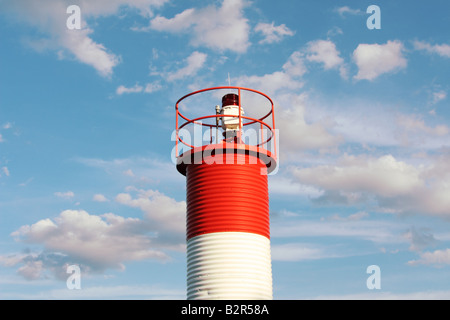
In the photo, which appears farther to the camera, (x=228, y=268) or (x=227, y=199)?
(x=227, y=199)

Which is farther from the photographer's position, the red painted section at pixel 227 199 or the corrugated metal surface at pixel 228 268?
the red painted section at pixel 227 199

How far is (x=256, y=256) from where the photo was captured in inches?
866

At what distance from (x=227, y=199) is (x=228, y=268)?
2.74m

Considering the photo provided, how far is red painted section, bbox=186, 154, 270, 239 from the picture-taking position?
2208 centimetres

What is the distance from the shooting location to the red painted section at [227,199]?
22.1m

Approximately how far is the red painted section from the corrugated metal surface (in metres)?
0.41

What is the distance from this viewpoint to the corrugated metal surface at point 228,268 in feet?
69.8

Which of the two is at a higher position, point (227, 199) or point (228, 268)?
point (227, 199)

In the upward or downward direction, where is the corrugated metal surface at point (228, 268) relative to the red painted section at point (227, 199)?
downward

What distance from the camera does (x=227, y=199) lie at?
22.3 metres

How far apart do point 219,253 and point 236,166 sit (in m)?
3.66

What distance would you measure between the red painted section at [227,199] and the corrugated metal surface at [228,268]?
411 mm
